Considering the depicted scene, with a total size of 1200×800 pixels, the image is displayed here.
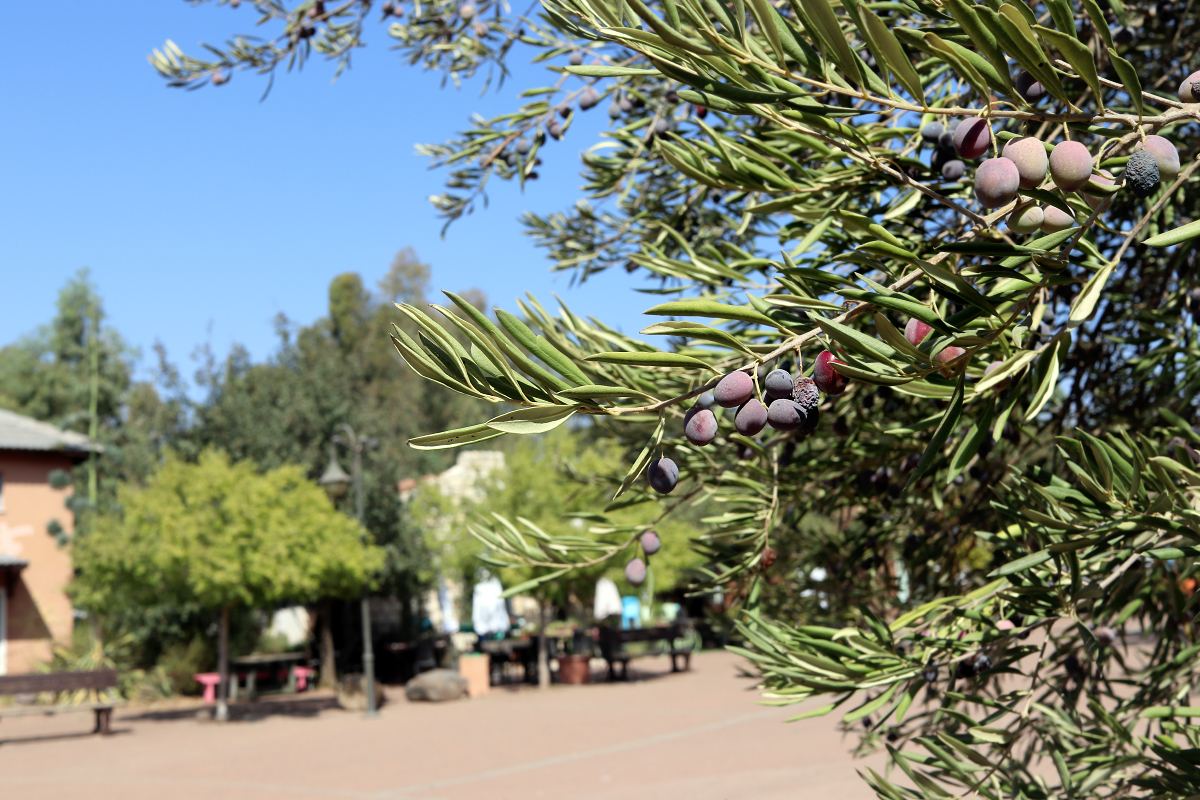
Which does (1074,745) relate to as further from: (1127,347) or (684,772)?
(684,772)

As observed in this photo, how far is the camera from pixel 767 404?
4.56ft

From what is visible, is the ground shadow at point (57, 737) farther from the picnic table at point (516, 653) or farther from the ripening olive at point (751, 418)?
the ripening olive at point (751, 418)

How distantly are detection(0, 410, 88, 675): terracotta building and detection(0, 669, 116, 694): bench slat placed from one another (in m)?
6.12

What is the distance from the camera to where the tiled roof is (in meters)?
22.8

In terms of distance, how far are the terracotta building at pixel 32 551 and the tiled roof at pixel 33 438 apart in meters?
0.02

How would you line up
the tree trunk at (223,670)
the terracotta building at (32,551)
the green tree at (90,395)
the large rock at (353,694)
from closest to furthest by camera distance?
the tree trunk at (223,670)
the large rock at (353,694)
the terracotta building at (32,551)
the green tree at (90,395)

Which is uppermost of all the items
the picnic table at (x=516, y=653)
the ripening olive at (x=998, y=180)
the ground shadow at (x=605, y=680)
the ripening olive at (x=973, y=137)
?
the ripening olive at (x=973, y=137)

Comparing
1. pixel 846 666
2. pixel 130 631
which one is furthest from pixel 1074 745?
pixel 130 631

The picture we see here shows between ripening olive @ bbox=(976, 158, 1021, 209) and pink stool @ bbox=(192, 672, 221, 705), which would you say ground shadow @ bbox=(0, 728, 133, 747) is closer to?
pink stool @ bbox=(192, 672, 221, 705)

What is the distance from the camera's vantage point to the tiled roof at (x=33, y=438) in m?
22.8

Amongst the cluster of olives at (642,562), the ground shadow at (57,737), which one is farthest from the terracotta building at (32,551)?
the cluster of olives at (642,562)

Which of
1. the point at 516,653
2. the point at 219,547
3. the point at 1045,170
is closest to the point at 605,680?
the point at 516,653

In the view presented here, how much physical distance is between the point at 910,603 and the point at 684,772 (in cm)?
767

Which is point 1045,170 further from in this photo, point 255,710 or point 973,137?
point 255,710
